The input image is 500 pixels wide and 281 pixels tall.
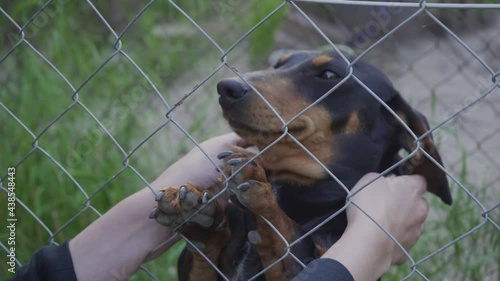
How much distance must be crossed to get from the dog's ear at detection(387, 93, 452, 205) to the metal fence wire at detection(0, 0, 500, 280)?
0.15 meters

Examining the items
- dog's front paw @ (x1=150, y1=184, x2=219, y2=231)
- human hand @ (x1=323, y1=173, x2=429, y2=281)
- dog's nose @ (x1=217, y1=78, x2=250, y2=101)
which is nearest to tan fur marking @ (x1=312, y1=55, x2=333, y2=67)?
dog's nose @ (x1=217, y1=78, x2=250, y2=101)

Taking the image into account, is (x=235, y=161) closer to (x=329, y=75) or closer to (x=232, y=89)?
(x=232, y=89)

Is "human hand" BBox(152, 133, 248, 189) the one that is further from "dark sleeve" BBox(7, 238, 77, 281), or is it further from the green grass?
the green grass

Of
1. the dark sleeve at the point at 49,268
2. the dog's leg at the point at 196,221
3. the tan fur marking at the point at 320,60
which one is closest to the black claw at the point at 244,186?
the dog's leg at the point at 196,221

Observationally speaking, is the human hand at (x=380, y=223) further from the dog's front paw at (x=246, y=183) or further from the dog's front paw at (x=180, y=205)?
the dog's front paw at (x=180, y=205)

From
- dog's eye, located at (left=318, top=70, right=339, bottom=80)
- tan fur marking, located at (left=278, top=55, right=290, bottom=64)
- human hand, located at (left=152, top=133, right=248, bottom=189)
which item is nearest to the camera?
human hand, located at (left=152, top=133, right=248, bottom=189)

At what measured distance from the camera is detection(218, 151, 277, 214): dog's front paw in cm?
184

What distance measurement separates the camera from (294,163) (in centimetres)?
230

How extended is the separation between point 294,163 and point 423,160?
1.23 ft

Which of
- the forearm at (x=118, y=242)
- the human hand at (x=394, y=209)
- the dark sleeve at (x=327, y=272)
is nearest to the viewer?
the dark sleeve at (x=327, y=272)

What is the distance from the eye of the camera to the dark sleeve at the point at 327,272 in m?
1.65

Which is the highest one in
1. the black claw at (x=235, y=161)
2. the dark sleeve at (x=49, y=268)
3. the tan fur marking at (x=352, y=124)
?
the dark sleeve at (x=49, y=268)

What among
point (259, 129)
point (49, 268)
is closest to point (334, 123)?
point (259, 129)

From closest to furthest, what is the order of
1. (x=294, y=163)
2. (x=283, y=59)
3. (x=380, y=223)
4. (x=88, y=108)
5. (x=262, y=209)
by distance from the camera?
(x=380, y=223)
(x=262, y=209)
(x=294, y=163)
(x=283, y=59)
(x=88, y=108)
